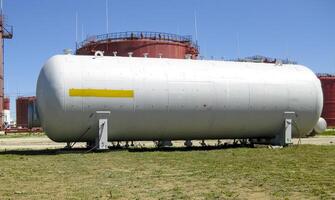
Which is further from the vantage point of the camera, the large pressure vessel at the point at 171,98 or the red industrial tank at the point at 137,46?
the red industrial tank at the point at 137,46

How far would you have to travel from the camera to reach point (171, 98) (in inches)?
687

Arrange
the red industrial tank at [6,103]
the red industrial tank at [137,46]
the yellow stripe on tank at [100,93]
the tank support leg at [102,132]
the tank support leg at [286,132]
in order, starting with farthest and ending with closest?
the red industrial tank at [6,103] < the red industrial tank at [137,46] < the tank support leg at [286,132] < the tank support leg at [102,132] < the yellow stripe on tank at [100,93]

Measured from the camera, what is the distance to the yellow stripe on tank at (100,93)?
16219 mm

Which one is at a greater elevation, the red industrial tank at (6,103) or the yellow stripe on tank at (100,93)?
the yellow stripe on tank at (100,93)

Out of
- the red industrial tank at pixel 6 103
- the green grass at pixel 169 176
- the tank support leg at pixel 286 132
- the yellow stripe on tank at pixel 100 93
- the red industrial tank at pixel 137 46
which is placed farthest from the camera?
the red industrial tank at pixel 6 103

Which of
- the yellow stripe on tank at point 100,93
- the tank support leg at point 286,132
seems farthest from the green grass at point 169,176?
the tank support leg at point 286,132

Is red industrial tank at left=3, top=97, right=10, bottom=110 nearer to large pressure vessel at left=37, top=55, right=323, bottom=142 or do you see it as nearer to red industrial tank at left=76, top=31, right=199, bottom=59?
red industrial tank at left=76, top=31, right=199, bottom=59

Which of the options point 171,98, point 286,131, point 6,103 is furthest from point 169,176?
point 6,103

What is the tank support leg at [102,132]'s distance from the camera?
16625 millimetres

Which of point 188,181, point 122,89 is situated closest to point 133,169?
point 188,181

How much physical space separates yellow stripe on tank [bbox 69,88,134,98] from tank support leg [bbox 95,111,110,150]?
0.65 m

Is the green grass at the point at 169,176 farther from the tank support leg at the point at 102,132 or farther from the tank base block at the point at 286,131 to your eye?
the tank base block at the point at 286,131

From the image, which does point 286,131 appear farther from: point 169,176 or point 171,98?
point 169,176

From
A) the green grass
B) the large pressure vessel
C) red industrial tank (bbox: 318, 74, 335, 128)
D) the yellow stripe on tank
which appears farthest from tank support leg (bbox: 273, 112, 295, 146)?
red industrial tank (bbox: 318, 74, 335, 128)
